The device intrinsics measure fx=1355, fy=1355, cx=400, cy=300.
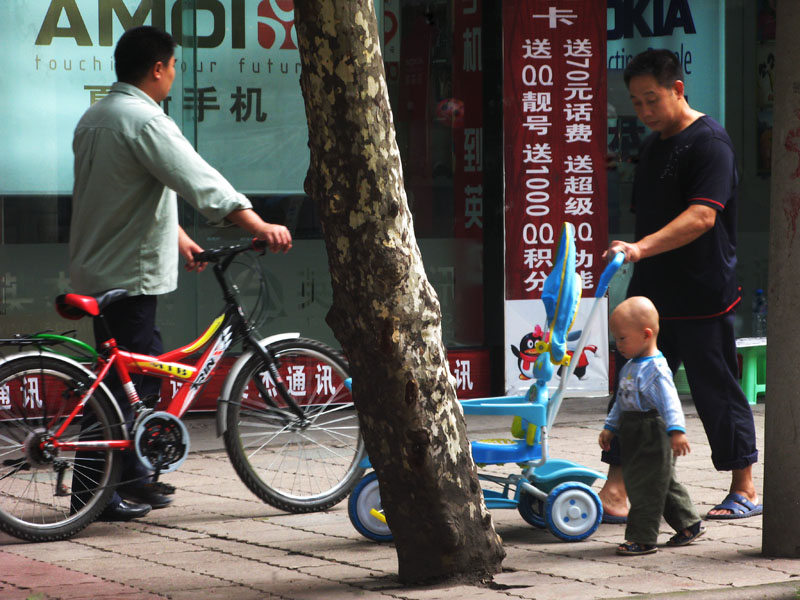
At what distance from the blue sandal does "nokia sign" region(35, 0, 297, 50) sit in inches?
183

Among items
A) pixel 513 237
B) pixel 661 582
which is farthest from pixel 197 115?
pixel 661 582

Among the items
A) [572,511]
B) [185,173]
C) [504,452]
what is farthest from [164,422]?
[572,511]

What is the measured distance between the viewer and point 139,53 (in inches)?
235

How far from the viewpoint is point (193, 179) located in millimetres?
5645

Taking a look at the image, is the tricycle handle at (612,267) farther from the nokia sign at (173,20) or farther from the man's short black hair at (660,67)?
the nokia sign at (173,20)

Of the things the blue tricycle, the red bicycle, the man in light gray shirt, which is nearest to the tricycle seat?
the blue tricycle

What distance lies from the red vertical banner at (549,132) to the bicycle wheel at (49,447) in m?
4.42

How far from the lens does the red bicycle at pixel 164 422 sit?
550cm

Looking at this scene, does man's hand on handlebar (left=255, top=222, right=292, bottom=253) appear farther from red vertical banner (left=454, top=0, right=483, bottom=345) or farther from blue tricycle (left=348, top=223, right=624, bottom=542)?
red vertical banner (left=454, top=0, right=483, bottom=345)

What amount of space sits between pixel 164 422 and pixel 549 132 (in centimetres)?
470

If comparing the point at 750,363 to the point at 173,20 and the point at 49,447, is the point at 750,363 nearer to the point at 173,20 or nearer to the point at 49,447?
the point at 173,20

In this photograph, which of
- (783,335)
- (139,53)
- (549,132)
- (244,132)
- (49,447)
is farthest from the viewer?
(549,132)

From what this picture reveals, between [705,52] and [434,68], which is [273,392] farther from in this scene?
[705,52]

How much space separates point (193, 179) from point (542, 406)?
1.73 m
